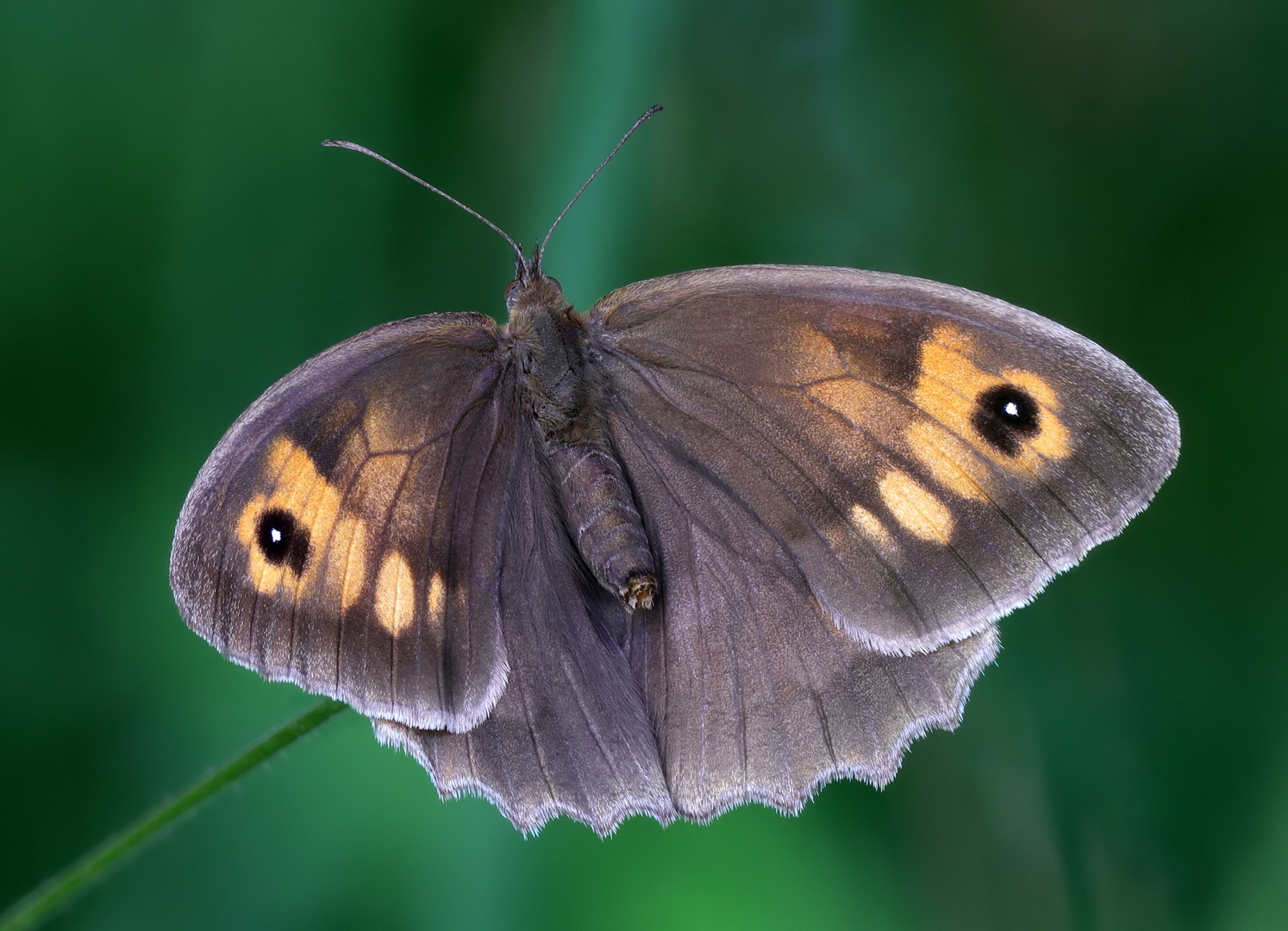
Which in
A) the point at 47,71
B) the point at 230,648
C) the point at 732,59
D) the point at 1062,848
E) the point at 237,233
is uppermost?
the point at 732,59

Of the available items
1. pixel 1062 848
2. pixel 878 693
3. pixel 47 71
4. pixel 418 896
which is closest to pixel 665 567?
pixel 878 693

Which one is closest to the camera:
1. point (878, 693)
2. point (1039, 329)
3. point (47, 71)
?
point (1039, 329)

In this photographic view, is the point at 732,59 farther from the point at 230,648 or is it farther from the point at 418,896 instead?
the point at 418,896

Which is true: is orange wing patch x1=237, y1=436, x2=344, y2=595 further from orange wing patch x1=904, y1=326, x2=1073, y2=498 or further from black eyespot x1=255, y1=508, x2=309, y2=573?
orange wing patch x1=904, y1=326, x2=1073, y2=498

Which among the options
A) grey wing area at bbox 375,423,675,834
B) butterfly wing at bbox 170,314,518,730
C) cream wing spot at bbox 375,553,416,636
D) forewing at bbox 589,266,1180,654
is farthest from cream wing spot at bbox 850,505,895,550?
cream wing spot at bbox 375,553,416,636

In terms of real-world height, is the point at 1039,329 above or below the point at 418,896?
above

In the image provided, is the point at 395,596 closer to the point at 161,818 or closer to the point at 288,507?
the point at 288,507

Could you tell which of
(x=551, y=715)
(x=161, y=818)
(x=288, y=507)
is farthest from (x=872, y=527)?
(x=161, y=818)
